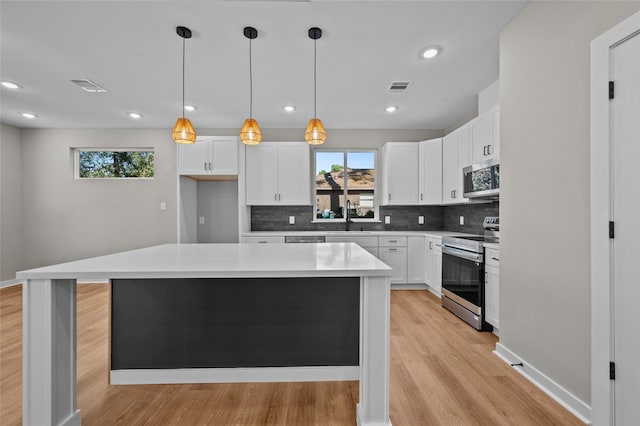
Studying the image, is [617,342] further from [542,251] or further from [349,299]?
[349,299]

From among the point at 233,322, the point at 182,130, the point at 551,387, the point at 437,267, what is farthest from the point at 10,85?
the point at 551,387

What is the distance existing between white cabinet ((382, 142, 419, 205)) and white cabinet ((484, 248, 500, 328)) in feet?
6.51

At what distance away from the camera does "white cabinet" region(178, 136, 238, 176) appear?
15.0 feet

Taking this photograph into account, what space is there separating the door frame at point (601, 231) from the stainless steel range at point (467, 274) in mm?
1317

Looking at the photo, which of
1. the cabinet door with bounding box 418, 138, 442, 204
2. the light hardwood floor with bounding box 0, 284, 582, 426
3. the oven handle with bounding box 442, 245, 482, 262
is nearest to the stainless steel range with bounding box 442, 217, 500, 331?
the oven handle with bounding box 442, 245, 482, 262

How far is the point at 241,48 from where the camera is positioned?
2.59 meters

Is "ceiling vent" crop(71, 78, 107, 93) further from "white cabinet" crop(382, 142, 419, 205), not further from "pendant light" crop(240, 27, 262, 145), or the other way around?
"white cabinet" crop(382, 142, 419, 205)

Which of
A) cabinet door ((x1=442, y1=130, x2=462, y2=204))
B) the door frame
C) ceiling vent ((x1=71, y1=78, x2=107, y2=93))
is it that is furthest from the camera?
cabinet door ((x1=442, y1=130, x2=462, y2=204))

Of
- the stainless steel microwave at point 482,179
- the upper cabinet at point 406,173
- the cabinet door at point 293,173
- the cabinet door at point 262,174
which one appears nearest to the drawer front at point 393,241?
the upper cabinet at point 406,173

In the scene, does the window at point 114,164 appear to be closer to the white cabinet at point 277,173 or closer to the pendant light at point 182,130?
the white cabinet at point 277,173

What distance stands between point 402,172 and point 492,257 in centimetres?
223

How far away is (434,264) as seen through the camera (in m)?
4.07

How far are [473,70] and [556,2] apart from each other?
1.16 meters

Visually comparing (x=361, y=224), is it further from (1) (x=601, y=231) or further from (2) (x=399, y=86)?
(1) (x=601, y=231)
